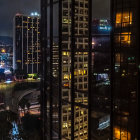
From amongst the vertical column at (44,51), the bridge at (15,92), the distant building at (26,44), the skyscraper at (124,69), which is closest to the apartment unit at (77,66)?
the skyscraper at (124,69)

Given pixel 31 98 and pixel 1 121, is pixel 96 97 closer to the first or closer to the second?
pixel 1 121

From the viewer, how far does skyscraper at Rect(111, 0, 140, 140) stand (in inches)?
278

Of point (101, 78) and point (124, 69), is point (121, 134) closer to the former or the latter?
point (101, 78)

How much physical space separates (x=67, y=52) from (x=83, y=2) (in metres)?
2.52

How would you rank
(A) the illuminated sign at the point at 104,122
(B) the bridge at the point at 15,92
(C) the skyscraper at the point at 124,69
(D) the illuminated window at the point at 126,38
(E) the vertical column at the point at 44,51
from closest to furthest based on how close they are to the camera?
(C) the skyscraper at the point at 124,69
(D) the illuminated window at the point at 126,38
(A) the illuminated sign at the point at 104,122
(E) the vertical column at the point at 44,51
(B) the bridge at the point at 15,92

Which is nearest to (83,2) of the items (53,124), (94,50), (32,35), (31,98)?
(94,50)

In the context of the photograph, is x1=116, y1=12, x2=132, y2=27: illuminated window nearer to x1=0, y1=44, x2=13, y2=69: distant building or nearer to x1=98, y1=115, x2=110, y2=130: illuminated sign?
x1=98, y1=115, x2=110, y2=130: illuminated sign

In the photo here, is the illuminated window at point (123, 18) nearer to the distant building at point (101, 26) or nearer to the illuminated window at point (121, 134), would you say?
the distant building at point (101, 26)

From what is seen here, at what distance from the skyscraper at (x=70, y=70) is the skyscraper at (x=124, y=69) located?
1237 millimetres

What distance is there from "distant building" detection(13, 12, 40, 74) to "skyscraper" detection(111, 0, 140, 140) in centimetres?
10967

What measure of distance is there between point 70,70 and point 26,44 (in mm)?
113496

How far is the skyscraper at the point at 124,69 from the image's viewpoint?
7.05m

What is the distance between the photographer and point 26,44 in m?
118

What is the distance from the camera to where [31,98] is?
66.9 metres
